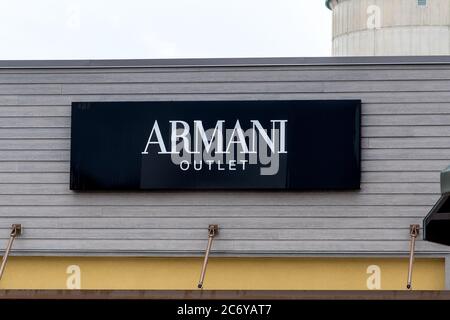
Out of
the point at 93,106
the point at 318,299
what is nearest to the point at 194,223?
the point at 93,106

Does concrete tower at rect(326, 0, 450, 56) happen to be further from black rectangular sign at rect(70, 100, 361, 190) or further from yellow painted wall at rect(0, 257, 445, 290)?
yellow painted wall at rect(0, 257, 445, 290)

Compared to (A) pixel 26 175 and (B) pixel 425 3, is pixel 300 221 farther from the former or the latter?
(B) pixel 425 3

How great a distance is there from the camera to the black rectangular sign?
2553cm

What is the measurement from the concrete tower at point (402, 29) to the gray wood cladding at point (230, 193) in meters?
21.9

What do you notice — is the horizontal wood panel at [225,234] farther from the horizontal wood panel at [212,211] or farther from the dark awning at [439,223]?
the dark awning at [439,223]

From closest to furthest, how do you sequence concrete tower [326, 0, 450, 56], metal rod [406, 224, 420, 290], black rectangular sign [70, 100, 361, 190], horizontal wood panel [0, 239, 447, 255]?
metal rod [406, 224, 420, 290]
horizontal wood panel [0, 239, 447, 255]
black rectangular sign [70, 100, 361, 190]
concrete tower [326, 0, 450, 56]

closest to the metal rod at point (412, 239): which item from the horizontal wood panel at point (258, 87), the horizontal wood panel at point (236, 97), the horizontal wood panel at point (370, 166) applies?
the horizontal wood panel at point (370, 166)

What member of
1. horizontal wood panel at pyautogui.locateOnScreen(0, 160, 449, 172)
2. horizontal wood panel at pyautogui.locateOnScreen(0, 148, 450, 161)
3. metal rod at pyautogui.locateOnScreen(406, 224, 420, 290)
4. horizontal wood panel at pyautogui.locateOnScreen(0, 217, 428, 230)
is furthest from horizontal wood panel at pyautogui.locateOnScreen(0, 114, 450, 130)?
metal rod at pyautogui.locateOnScreen(406, 224, 420, 290)

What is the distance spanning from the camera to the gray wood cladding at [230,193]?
25375 millimetres

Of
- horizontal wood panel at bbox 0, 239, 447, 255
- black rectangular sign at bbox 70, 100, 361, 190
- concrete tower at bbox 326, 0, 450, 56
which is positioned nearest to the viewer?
horizontal wood panel at bbox 0, 239, 447, 255

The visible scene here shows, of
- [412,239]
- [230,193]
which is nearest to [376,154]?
[412,239]

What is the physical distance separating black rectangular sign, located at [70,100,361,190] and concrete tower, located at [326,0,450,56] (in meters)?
22.0

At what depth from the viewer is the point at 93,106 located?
25969mm
